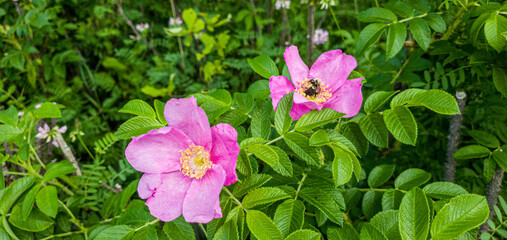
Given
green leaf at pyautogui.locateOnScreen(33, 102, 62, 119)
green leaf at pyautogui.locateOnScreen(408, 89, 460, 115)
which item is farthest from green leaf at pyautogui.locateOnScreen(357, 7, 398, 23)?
green leaf at pyautogui.locateOnScreen(33, 102, 62, 119)

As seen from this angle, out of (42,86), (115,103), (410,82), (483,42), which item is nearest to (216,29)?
(115,103)

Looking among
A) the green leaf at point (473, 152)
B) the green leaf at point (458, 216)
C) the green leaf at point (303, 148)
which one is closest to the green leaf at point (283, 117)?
the green leaf at point (303, 148)

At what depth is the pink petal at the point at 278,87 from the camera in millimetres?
872

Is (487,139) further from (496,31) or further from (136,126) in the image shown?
(136,126)

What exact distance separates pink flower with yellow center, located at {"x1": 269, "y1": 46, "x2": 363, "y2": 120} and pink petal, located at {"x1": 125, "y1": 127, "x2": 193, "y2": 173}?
0.81 ft

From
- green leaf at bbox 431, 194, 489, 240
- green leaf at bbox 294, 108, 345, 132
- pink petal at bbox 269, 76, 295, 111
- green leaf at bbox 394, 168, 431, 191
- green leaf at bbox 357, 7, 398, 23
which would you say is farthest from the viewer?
green leaf at bbox 357, 7, 398, 23

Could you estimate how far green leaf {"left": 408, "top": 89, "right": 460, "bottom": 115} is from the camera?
0.77m

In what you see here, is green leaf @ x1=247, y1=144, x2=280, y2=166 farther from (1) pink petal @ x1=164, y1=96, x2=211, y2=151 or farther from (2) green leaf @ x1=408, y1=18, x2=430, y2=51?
(2) green leaf @ x1=408, y1=18, x2=430, y2=51

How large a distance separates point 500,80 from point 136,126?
1.00m

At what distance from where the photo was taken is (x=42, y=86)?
241 centimetres

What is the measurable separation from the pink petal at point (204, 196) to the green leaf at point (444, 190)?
565 mm

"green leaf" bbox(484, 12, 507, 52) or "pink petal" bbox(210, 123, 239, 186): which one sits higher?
"green leaf" bbox(484, 12, 507, 52)

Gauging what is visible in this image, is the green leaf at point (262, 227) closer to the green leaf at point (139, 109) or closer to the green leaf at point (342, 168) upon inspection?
the green leaf at point (342, 168)

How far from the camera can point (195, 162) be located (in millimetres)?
829
